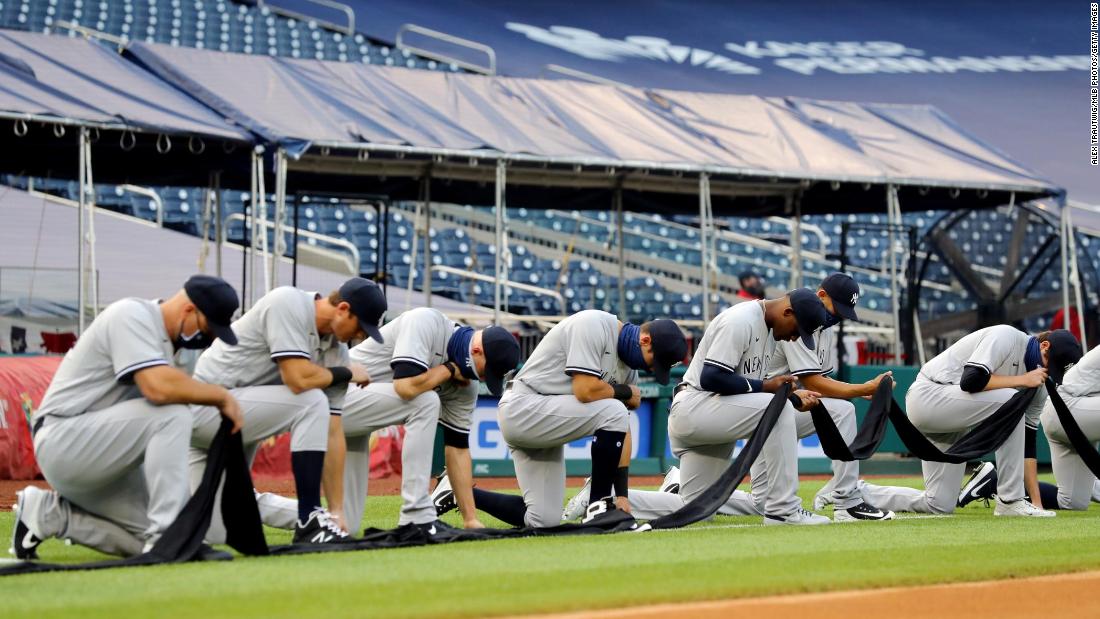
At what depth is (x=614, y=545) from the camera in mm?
8539

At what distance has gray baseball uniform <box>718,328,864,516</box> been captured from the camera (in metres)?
10.6

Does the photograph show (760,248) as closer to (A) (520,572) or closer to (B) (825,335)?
(B) (825,335)

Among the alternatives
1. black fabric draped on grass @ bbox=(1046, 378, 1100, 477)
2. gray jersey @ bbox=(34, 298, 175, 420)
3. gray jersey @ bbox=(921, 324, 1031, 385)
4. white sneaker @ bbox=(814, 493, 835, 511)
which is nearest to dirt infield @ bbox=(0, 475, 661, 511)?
white sneaker @ bbox=(814, 493, 835, 511)

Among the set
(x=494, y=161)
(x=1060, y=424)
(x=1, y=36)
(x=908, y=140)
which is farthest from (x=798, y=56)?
(x=1060, y=424)

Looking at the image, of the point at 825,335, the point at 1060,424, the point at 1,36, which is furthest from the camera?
the point at 1,36

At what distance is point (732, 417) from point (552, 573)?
3.17 m

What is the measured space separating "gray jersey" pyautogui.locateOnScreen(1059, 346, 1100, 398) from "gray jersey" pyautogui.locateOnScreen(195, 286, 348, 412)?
6.71m

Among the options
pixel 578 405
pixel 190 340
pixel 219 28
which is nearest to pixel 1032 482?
pixel 578 405

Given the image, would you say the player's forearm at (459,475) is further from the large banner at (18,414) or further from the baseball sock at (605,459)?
the large banner at (18,414)

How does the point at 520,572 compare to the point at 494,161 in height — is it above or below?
below

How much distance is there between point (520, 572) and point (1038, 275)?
15.3 metres

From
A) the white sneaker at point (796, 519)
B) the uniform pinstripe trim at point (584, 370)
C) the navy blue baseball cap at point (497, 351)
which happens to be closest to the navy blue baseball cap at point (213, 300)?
the navy blue baseball cap at point (497, 351)

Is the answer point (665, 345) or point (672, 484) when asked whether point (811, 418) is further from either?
point (665, 345)

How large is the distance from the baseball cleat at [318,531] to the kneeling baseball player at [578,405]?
1.83m
